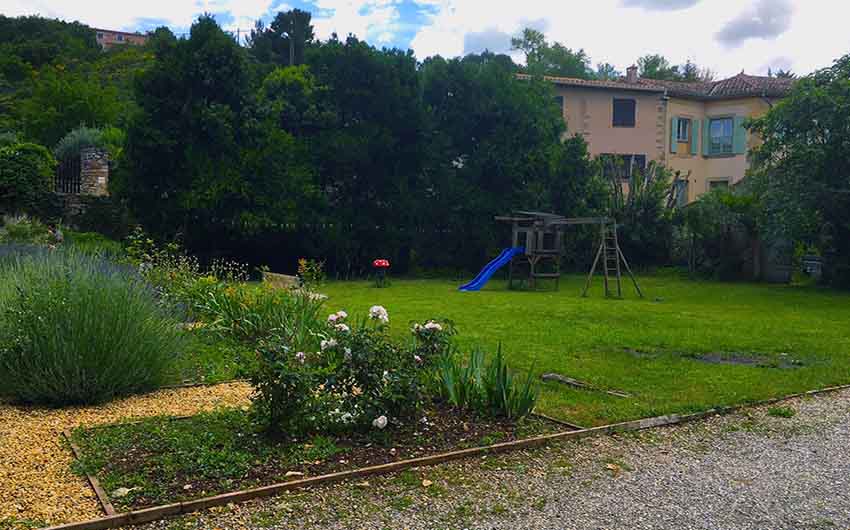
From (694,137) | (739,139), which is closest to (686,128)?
(694,137)

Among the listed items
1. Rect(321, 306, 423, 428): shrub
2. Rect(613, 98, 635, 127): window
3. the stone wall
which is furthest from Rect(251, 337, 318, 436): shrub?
Rect(613, 98, 635, 127): window

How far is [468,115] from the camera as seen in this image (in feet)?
73.4

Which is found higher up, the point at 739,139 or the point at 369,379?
the point at 739,139

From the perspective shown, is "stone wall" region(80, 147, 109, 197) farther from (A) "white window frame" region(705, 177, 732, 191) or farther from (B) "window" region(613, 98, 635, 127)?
(A) "white window frame" region(705, 177, 732, 191)

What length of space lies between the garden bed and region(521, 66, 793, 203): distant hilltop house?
94.1 ft

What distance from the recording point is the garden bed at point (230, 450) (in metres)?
4.18

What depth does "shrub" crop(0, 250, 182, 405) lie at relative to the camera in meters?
5.79

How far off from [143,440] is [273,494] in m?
1.22

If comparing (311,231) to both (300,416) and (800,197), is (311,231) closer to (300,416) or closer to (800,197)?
(800,197)

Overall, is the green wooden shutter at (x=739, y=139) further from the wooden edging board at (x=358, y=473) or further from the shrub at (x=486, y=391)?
the shrub at (x=486, y=391)

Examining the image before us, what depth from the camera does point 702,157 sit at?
33.9 meters

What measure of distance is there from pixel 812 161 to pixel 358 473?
15.9 meters

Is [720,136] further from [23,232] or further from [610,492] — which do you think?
[610,492]

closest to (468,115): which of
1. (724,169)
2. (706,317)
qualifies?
(706,317)
